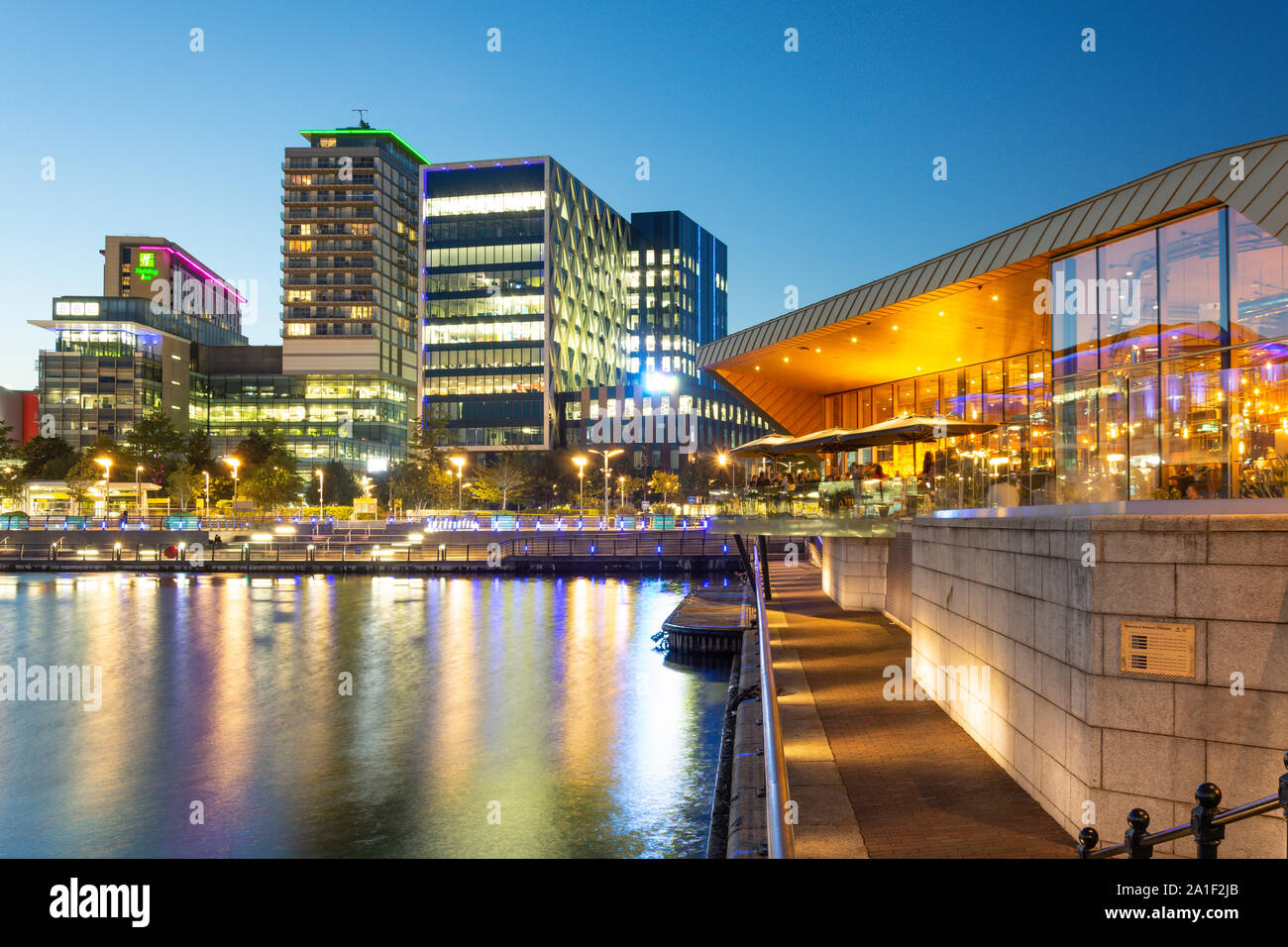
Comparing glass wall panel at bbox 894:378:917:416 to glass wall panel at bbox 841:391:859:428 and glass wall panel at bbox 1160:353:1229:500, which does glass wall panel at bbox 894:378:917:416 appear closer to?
glass wall panel at bbox 841:391:859:428

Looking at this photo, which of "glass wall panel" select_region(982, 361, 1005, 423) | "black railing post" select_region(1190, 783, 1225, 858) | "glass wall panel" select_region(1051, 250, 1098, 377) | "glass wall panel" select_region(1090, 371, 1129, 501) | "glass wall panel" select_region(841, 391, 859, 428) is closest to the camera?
"black railing post" select_region(1190, 783, 1225, 858)

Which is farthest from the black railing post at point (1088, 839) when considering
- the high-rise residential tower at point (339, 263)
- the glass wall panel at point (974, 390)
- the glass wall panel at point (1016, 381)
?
the high-rise residential tower at point (339, 263)

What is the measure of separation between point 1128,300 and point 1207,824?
17.6 meters

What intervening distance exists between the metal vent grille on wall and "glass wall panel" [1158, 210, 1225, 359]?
37.8ft

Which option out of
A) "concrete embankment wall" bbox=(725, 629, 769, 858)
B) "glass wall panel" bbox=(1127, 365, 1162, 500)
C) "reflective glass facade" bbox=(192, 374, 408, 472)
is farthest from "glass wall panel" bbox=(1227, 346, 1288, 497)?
"reflective glass facade" bbox=(192, 374, 408, 472)

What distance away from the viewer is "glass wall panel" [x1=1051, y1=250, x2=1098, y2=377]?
70.8 ft

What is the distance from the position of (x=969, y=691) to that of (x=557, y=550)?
62.6 m

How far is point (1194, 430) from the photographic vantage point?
923 cm

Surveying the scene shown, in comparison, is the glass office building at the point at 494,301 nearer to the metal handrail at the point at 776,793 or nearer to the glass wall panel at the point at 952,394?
the glass wall panel at the point at 952,394

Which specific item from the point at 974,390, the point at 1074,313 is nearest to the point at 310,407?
the point at 974,390

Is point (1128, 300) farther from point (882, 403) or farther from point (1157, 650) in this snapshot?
point (882, 403)
